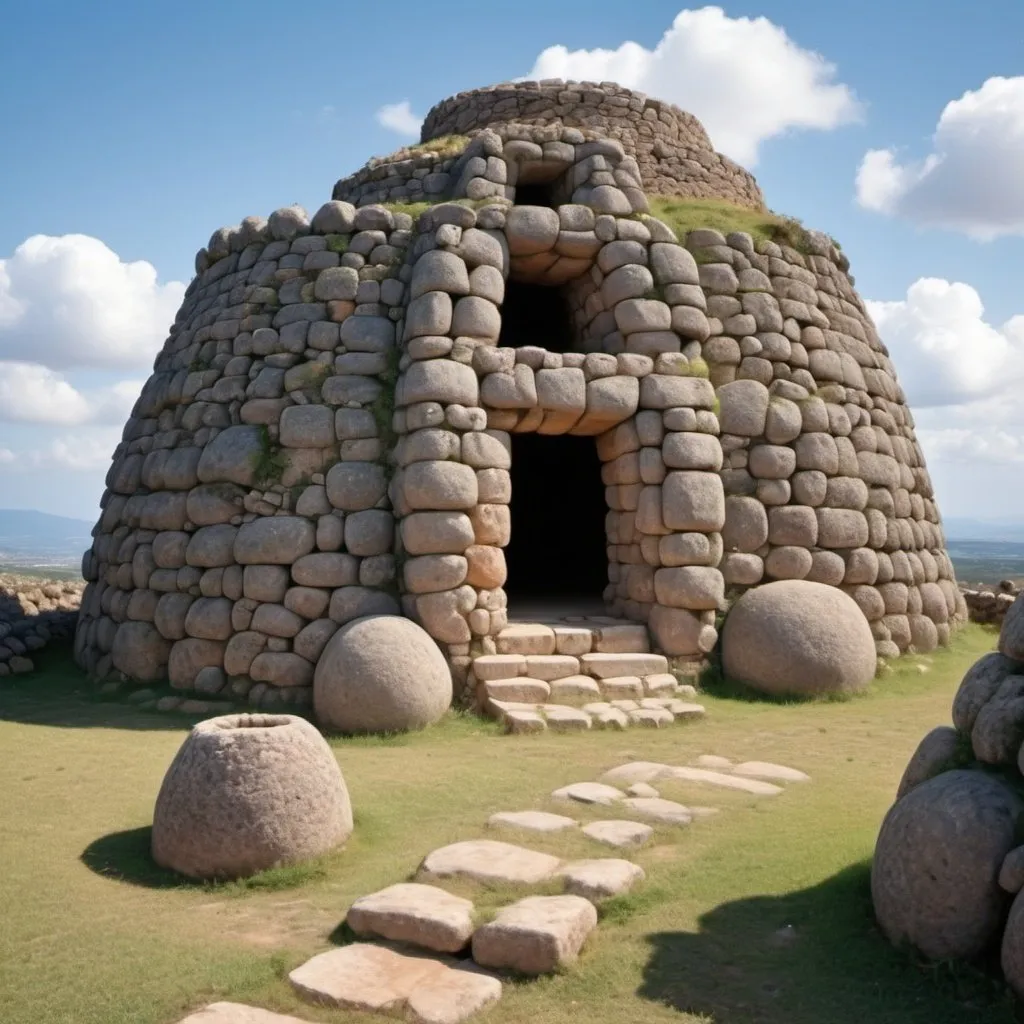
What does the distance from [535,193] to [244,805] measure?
9.56 meters

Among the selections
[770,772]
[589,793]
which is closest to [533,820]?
[589,793]

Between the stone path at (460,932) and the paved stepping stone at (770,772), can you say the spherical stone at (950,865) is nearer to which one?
the stone path at (460,932)

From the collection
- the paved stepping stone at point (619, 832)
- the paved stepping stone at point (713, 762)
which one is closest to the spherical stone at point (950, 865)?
the paved stepping stone at point (619, 832)

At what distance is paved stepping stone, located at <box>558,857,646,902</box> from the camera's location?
455 cm

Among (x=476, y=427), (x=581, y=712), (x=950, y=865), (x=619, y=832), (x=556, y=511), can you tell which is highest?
(x=476, y=427)

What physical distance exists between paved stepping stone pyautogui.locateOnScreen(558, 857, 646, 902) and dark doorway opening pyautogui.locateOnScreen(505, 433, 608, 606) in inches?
421

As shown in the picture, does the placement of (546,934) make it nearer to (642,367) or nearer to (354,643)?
(354,643)

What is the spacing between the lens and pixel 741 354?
11109 mm

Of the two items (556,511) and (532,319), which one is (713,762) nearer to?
(532,319)

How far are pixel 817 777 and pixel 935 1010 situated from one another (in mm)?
3394

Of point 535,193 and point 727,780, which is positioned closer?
point 727,780

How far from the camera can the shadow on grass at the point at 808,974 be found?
352cm

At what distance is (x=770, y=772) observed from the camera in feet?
22.7

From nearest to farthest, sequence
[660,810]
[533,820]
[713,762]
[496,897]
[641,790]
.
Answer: [496,897], [533,820], [660,810], [641,790], [713,762]
